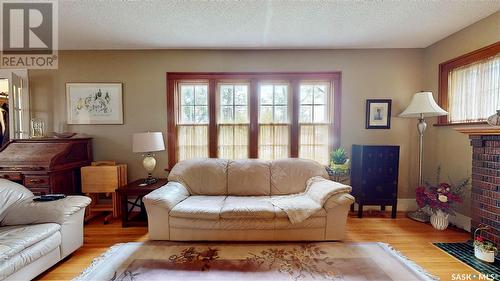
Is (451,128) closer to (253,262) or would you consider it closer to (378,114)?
(378,114)

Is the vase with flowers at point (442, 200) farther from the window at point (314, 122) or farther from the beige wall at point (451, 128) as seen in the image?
the window at point (314, 122)

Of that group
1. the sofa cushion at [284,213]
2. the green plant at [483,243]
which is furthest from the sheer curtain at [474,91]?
the sofa cushion at [284,213]

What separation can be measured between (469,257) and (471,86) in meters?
2.09

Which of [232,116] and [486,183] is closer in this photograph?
[486,183]

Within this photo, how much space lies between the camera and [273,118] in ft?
11.9

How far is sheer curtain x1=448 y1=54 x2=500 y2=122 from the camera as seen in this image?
8.47ft

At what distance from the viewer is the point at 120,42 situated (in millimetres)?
3240

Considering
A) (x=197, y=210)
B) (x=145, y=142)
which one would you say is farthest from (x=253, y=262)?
(x=145, y=142)

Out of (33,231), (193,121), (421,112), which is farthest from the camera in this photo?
(193,121)

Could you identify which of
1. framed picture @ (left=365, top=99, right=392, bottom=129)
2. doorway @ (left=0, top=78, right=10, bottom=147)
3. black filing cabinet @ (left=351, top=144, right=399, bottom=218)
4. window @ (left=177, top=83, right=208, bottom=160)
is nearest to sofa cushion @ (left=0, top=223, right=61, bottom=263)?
window @ (left=177, top=83, right=208, bottom=160)

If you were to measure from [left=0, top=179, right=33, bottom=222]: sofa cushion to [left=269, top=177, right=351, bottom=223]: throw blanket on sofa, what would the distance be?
2634 mm

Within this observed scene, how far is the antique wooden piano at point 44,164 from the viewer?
2.79 m

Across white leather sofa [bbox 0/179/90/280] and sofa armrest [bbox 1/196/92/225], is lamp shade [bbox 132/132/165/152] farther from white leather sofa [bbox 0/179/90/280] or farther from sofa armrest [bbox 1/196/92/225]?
sofa armrest [bbox 1/196/92/225]

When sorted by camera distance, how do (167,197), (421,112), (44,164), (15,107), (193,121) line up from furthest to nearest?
(193,121) < (15,107) < (421,112) < (44,164) < (167,197)
